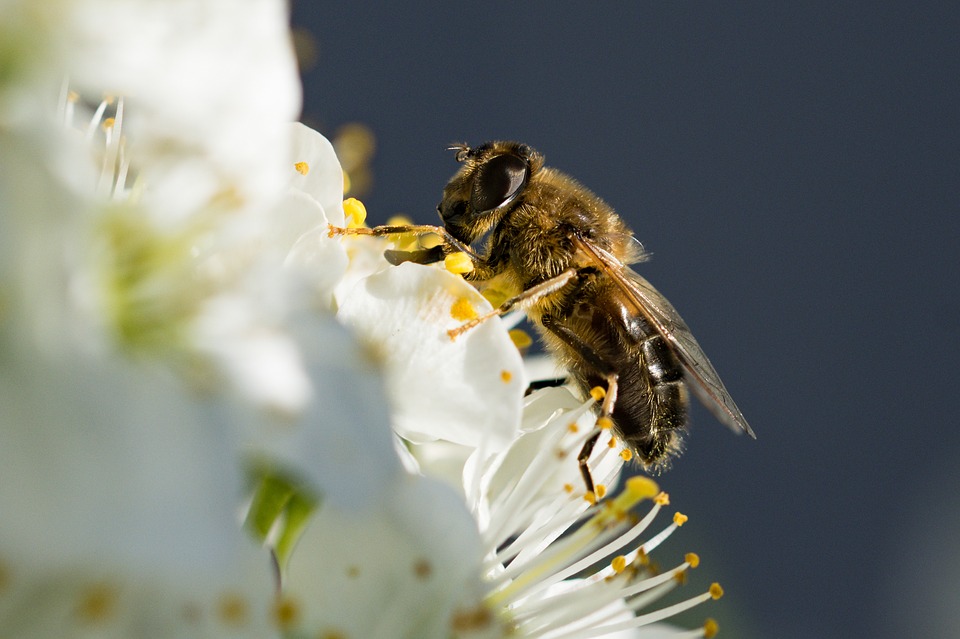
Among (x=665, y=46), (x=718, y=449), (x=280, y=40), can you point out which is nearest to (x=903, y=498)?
(x=718, y=449)

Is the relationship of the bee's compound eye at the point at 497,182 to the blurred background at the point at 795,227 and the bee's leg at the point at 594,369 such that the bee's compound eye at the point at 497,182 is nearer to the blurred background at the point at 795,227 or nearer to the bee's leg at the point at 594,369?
the bee's leg at the point at 594,369

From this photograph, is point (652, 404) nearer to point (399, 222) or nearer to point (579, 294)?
point (579, 294)

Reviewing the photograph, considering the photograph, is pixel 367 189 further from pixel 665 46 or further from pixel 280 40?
pixel 665 46

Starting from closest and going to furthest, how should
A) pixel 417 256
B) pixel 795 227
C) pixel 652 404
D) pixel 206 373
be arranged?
pixel 206 373 → pixel 417 256 → pixel 652 404 → pixel 795 227

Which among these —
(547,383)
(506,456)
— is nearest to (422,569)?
(506,456)

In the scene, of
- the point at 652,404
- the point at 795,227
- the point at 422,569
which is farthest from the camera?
the point at 795,227

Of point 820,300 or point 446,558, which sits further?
point 820,300

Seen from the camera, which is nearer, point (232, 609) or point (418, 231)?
point (232, 609)
